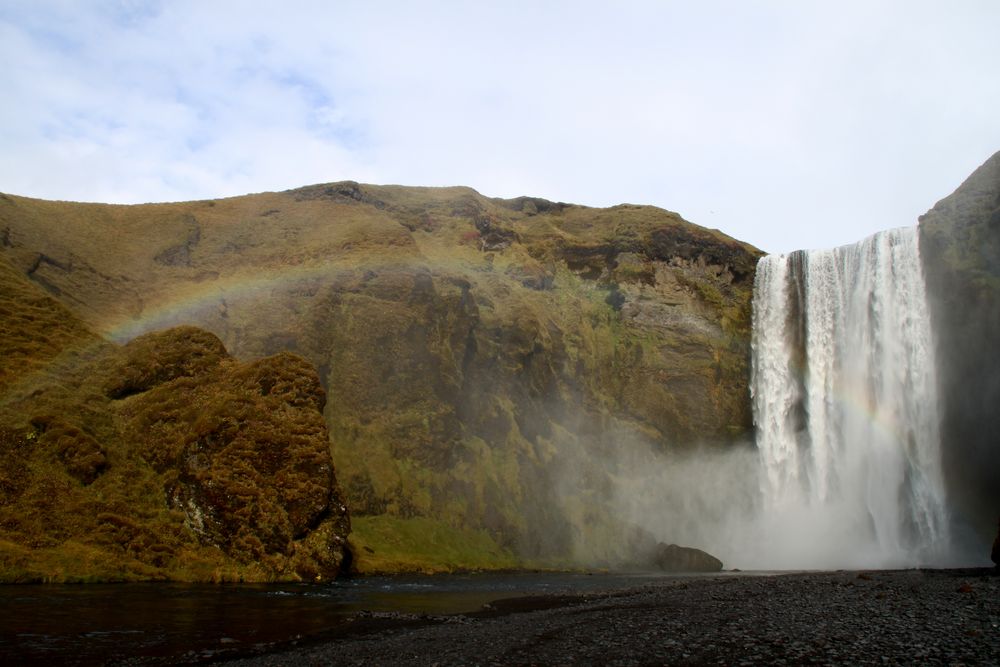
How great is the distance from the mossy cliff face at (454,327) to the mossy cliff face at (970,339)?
81.6 feet

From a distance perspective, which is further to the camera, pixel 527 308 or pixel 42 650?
pixel 527 308

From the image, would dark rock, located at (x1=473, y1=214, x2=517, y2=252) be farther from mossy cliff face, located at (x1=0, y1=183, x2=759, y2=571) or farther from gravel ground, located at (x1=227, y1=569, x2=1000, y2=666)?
gravel ground, located at (x1=227, y1=569, x2=1000, y2=666)

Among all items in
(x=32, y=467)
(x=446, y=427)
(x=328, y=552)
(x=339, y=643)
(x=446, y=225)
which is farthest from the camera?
(x=446, y=225)

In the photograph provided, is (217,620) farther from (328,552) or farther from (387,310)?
(387,310)

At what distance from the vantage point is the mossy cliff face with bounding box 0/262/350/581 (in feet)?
110

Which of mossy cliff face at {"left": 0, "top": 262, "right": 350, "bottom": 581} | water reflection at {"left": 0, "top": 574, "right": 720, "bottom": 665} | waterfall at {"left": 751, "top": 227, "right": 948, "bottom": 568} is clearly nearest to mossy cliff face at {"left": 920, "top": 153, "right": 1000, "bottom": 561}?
waterfall at {"left": 751, "top": 227, "right": 948, "bottom": 568}

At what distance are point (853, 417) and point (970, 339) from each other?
13142 millimetres

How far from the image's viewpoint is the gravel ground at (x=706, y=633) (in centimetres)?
1420

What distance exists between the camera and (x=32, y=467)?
3497cm

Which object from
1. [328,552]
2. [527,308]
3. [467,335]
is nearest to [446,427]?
[467,335]

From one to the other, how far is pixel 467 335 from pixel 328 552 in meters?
39.7

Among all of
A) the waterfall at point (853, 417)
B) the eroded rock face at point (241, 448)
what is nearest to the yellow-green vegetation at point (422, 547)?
the eroded rock face at point (241, 448)

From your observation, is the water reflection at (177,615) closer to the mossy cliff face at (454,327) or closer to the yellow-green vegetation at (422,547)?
the yellow-green vegetation at (422,547)

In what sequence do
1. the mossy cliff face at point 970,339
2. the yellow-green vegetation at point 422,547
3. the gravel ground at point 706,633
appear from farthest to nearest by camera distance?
the mossy cliff face at point 970,339 → the yellow-green vegetation at point 422,547 → the gravel ground at point 706,633
